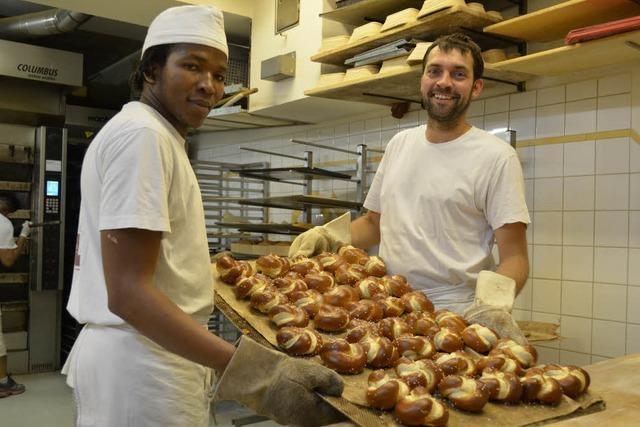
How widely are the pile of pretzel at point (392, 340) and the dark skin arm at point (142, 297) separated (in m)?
0.42

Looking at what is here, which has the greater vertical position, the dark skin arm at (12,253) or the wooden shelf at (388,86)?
the wooden shelf at (388,86)

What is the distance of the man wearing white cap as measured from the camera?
3.89 ft

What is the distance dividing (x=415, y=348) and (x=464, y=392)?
262 mm

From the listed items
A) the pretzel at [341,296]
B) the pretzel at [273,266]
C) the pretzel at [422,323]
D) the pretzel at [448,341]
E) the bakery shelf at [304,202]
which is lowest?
the pretzel at [448,341]

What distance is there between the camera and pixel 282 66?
4.05m

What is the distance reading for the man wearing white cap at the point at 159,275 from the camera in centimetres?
119

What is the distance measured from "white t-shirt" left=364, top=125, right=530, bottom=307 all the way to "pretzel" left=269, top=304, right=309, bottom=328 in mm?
548

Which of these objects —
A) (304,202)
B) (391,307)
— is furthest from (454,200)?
(304,202)

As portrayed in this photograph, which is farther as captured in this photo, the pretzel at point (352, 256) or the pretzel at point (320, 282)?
the pretzel at point (352, 256)

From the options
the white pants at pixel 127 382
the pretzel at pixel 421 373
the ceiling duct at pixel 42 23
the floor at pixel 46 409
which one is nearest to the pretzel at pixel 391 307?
the pretzel at pixel 421 373

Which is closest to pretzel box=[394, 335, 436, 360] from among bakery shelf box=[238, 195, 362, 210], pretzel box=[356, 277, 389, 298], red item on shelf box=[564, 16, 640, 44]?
pretzel box=[356, 277, 389, 298]

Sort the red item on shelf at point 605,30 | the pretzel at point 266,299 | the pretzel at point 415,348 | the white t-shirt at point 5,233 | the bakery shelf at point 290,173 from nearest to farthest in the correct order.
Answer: the pretzel at point 415,348, the pretzel at point 266,299, the red item on shelf at point 605,30, the bakery shelf at point 290,173, the white t-shirt at point 5,233

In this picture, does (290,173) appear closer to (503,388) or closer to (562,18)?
(562,18)

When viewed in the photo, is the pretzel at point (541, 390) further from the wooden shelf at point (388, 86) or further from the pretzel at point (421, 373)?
the wooden shelf at point (388, 86)
